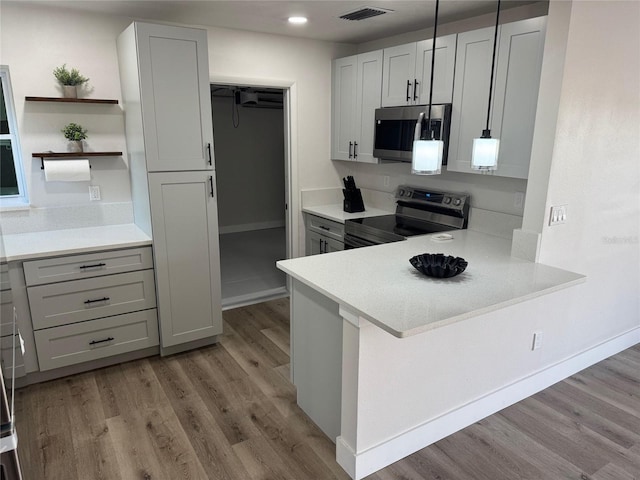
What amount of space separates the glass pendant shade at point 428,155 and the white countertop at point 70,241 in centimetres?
197

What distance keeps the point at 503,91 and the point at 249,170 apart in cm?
502

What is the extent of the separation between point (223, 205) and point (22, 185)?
4.08 m

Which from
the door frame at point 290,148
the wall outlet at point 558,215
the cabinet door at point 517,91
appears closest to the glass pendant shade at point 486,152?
the wall outlet at point 558,215

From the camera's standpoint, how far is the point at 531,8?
9.33 ft

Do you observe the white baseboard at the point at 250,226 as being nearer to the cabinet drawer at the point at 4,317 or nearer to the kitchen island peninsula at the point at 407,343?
the kitchen island peninsula at the point at 407,343

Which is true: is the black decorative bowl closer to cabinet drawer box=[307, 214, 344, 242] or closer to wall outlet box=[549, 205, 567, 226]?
wall outlet box=[549, 205, 567, 226]

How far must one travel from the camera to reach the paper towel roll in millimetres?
2938

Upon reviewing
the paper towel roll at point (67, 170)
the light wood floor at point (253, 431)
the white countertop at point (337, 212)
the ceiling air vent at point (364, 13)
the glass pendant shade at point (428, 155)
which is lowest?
the light wood floor at point (253, 431)

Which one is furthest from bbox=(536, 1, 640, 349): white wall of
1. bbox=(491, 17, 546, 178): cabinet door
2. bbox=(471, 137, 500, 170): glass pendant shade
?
bbox=(471, 137, 500, 170): glass pendant shade

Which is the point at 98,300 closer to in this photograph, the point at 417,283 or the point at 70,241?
the point at 70,241

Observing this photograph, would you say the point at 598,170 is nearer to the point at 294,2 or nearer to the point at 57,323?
the point at 294,2

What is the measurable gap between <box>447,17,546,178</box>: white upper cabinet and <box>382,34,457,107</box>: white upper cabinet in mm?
86

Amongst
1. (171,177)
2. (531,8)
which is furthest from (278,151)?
(531,8)

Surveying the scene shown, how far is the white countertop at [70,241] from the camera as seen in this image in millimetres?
2689
